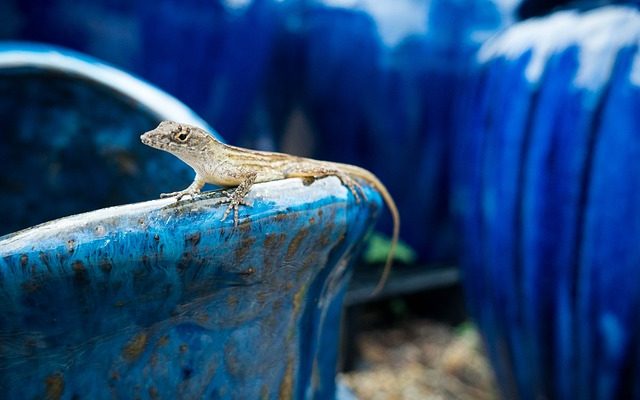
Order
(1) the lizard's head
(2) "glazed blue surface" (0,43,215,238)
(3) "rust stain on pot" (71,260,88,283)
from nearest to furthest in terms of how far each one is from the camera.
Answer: (3) "rust stain on pot" (71,260,88,283) < (1) the lizard's head < (2) "glazed blue surface" (0,43,215,238)

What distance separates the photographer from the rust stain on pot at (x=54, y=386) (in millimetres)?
582

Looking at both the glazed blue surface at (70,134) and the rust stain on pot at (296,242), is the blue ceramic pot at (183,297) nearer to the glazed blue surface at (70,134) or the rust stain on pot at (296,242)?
the rust stain on pot at (296,242)

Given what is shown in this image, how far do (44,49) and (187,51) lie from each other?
0.64 m

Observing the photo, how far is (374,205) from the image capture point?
0.74 m

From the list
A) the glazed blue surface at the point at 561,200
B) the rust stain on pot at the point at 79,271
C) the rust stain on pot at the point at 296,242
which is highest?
the rust stain on pot at the point at 79,271

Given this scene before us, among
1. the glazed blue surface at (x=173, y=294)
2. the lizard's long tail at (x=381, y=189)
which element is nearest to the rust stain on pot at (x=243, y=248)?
the glazed blue surface at (x=173, y=294)

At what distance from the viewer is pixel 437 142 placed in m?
2.28

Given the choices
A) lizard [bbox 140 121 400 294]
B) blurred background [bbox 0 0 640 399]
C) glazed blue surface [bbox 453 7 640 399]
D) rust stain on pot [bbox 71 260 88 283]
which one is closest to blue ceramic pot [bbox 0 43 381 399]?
rust stain on pot [bbox 71 260 88 283]

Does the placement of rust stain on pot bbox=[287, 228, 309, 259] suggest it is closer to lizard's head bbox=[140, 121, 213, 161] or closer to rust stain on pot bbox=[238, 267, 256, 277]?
rust stain on pot bbox=[238, 267, 256, 277]

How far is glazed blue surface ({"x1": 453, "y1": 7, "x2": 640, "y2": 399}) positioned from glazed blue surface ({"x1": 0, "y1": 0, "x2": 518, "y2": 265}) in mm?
446

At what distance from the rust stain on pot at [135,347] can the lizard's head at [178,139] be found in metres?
0.32

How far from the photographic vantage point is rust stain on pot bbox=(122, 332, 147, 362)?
0.60m

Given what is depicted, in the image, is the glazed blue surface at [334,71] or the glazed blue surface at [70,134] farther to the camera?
the glazed blue surface at [334,71]

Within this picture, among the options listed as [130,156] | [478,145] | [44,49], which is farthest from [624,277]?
[44,49]
